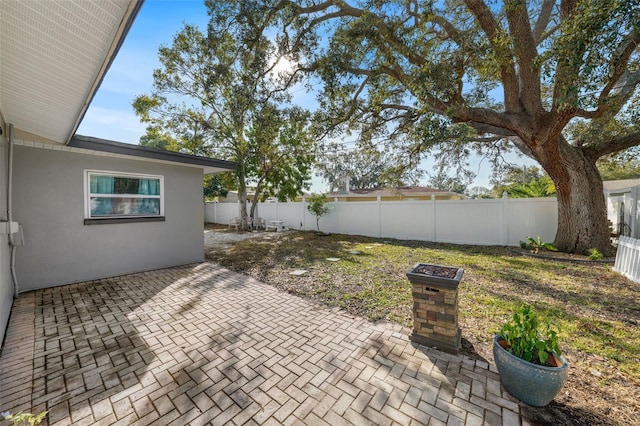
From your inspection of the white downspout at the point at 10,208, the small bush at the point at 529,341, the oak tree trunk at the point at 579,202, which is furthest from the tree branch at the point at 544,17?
the white downspout at the point at 10,208

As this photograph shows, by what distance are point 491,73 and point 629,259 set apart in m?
4.80

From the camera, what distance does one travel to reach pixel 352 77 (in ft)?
24.3

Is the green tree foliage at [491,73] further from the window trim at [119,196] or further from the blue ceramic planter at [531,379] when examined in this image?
the window trim at [119,196]

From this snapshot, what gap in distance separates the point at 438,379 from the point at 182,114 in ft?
50.0

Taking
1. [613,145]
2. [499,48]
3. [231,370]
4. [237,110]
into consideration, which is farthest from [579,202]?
[237,110]

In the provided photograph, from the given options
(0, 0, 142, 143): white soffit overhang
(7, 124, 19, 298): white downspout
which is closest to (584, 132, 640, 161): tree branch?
(0, 0, 142, 143): white soffit overhang

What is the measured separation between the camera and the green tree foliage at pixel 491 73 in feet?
15.1

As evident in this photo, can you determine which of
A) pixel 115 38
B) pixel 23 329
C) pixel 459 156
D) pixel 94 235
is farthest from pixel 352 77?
pixel 23 329

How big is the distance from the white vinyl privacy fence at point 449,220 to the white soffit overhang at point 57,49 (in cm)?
1009

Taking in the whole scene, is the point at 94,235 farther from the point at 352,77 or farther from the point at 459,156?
the point at 459,156

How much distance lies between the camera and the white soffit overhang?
1560 millimetres

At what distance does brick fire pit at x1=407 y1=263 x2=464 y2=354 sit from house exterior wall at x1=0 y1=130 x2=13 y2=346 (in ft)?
15.8

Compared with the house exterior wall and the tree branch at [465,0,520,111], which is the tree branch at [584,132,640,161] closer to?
the tree branch at [465,0,520,111]

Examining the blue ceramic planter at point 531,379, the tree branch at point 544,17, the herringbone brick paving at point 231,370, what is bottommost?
the herringbone brick paving at point 231,370
